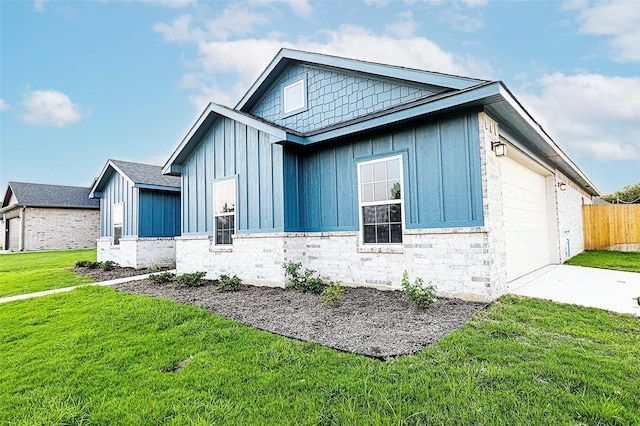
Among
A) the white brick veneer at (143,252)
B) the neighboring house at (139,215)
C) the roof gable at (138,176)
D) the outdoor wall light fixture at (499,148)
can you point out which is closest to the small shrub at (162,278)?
→ the white brick veneer at (143,252)

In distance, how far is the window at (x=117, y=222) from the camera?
43.7 feet

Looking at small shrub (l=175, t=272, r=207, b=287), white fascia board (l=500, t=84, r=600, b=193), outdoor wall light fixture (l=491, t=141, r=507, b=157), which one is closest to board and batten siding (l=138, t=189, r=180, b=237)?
small shrub (l=175, t=272, r=207, b=287)

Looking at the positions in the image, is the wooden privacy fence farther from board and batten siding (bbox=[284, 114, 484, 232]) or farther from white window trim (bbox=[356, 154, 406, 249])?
white window trim (bbox=[356, 154, 406, 249])

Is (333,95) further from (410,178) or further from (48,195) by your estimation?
(48,195)

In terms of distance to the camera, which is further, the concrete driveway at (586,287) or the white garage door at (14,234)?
the white garage door at (14,234)

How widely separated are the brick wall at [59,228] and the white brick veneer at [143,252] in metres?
15.1

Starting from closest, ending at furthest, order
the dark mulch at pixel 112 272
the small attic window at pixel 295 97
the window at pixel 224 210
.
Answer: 1. the small attic window at pixel 295 97
2. the window at pixel 224 210
3. the dark mulch at pixel 112 272

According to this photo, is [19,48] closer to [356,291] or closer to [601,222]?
[356,291]

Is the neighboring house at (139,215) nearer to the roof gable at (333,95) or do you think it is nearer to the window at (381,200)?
the roof gable at (333,95)

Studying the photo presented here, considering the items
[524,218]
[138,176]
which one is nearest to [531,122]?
[524,218]

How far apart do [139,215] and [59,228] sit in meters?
17.9

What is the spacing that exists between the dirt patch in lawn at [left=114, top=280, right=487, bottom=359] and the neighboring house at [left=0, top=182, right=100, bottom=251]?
2321cm

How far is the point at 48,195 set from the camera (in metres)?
24.5

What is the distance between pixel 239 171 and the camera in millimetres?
8562
